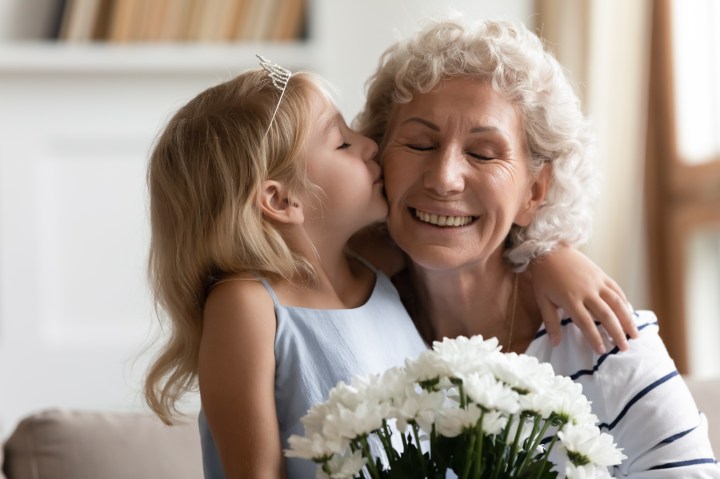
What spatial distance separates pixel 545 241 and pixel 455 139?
296 millimetres

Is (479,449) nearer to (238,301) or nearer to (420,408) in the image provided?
(420,408)

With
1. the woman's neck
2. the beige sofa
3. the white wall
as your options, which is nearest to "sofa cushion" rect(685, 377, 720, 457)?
the beige sofa

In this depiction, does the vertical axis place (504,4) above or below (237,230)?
above

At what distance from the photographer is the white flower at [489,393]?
43.6 inches

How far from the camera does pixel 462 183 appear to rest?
1707 millimetres

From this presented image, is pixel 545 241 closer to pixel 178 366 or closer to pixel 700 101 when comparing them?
pixel 178 366

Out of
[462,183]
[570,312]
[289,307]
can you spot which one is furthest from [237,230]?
[570,312]

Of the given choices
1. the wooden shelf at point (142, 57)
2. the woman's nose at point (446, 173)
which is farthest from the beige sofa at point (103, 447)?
the wooden shelf at point (142, 57)

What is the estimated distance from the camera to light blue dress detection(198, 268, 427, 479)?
4.83 feet

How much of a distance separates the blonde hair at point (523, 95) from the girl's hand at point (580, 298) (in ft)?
0.21

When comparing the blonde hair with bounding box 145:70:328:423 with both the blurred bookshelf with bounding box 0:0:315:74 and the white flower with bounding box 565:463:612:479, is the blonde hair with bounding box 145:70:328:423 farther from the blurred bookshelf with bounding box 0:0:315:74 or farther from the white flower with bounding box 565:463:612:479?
the blurred bookshelf with bounding box 0:0:315:74

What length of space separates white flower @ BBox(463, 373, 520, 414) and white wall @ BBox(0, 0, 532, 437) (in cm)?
245

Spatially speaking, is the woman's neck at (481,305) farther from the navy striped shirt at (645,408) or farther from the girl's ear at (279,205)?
the girl's ear at (279,205)

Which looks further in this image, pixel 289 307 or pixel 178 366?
pixel 178 366
